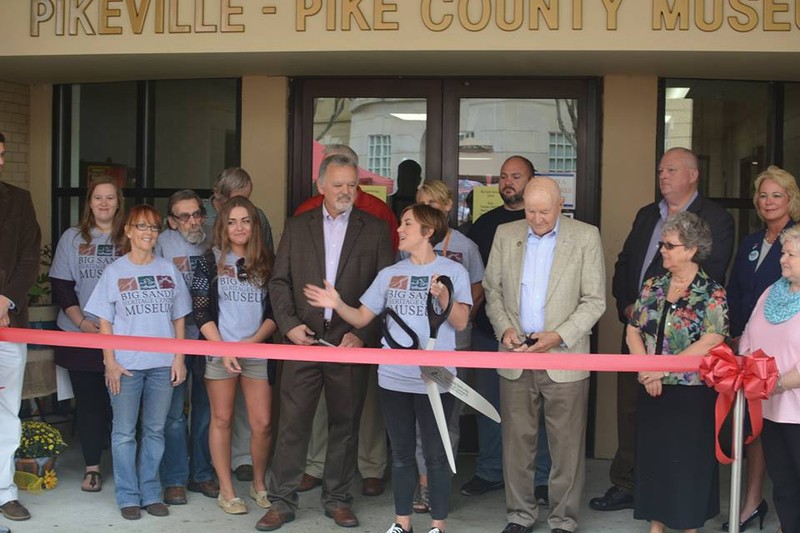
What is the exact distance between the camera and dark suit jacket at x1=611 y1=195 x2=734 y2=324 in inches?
211

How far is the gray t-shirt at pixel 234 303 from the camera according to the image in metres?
5.47

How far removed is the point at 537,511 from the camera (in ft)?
17.3

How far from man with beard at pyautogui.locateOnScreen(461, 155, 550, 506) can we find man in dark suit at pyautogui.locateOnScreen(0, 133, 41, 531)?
2.44 m

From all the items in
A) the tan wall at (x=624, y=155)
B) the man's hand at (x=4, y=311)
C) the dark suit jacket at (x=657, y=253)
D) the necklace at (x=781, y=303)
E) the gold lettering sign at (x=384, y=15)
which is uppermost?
the gold lettering sign at (x=384, y=15)

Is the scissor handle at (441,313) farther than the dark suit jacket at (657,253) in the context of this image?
No

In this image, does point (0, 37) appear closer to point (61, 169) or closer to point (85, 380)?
point (61, 169)

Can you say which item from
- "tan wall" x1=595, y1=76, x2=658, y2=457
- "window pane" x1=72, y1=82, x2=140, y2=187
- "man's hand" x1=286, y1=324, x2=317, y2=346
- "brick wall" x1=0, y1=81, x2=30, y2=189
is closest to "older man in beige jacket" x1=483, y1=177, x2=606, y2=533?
"man's hand" x1=286, y1=324, x2=317, y2=346

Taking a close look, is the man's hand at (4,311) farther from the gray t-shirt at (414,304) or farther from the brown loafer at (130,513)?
the gray t-shirt at (414,304)

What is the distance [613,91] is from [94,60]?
3.30 meters

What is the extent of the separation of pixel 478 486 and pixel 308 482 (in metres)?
0.98

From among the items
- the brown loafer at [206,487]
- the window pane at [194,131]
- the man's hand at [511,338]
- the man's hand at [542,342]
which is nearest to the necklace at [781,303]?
the man's hand at [542,342]

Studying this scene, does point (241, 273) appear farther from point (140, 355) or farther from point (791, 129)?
point (791, 129)

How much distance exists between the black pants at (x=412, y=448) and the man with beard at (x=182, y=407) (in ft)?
4.31

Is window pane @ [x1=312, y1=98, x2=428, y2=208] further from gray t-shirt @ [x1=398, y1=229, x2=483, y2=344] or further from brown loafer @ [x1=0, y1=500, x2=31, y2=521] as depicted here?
brown loafer @ [x1=0, y1=500, x2=31, y2=521]
